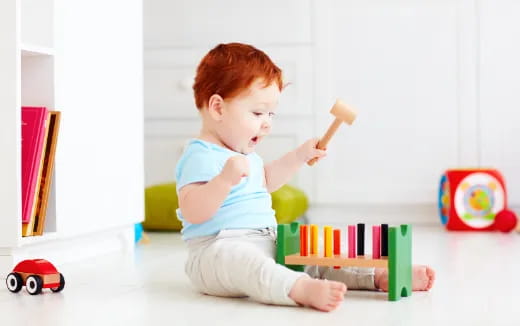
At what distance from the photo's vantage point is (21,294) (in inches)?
56.2

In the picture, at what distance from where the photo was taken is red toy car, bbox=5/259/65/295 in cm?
142

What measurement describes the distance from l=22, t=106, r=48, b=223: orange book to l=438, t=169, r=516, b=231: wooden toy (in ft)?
4.40

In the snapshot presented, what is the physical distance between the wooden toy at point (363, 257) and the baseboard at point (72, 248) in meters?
0.54

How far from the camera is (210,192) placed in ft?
4.33

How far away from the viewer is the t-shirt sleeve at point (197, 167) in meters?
1.37

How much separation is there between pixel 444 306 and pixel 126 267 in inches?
29.8

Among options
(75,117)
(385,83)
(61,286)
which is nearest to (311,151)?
(61,286)

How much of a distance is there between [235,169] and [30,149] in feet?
1.76

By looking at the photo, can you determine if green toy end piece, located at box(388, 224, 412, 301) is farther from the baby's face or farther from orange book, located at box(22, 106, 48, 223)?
orange book, located at box(22, 106, 48, 223)

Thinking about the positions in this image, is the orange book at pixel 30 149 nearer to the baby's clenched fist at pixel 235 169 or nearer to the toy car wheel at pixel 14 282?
the toy car wheel at pixel 14 282

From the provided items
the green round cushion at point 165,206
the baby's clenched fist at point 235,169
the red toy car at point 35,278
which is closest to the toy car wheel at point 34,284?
the red toy car at point 35,278

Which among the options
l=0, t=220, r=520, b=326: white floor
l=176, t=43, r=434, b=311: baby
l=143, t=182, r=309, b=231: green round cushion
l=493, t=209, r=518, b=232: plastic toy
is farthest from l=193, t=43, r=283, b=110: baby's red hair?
l=493, t=209, r=518, b=232: plastic toy

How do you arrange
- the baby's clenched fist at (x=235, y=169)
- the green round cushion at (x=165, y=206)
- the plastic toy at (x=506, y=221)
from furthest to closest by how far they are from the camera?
the green round cushion at (x=165, y=206)
the plastic toy at (x=506, y=221)
the baby's clenched fist at (x=235, y=169)

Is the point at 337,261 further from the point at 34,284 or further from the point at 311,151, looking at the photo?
the point at 34,284
